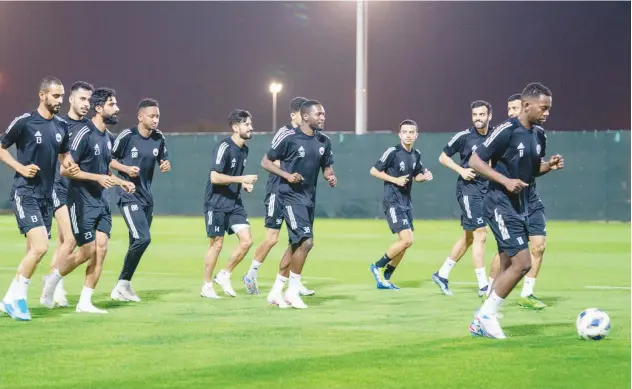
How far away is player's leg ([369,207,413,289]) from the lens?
14477mm

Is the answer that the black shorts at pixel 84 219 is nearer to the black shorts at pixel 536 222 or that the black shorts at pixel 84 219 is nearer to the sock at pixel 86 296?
the sock at pixel 86 296

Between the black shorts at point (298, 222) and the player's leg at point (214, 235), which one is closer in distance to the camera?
the black shorts at point (298, 222)

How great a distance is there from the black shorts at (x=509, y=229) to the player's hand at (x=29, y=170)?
13.3ft

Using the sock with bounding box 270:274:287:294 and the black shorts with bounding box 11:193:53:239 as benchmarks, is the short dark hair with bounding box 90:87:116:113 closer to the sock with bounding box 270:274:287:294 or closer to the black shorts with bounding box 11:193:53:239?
the black shorts with bounding box 11:193:53:239

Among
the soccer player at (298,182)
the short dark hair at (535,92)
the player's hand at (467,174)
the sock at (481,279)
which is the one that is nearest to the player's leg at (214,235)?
the soccer player at (298,182)

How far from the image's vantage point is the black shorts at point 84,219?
1177 centimetres

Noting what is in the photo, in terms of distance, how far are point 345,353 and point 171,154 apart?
2635cm

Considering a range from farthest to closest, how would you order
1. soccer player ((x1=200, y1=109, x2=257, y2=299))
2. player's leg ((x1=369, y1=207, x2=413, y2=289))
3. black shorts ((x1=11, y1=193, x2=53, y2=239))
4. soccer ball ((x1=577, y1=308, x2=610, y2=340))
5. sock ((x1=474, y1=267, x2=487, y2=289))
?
player's leg ((x1=369, y1=207, x2=413, y2=289)) < soccer player ((x1=200, y1=109, x2=257, y2=299)) < sock ((x1=474, y1=267, x2=487, y2=289)) < black shorts ((x1=11, y1=193, x2=53, y2=239)) < soccer ball ((x1=577, y1=308, x2=610, y2=340))

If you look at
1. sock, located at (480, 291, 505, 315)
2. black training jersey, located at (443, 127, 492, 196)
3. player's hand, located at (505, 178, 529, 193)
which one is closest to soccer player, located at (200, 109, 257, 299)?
black training jersey, located at (443, 127, 492, 196)

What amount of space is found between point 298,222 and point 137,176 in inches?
73.6

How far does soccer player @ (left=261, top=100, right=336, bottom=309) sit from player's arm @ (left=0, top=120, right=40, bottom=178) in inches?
98.8

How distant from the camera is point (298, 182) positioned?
12234 mm

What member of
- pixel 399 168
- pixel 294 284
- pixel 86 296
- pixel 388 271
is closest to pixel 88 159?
pixel 86 296

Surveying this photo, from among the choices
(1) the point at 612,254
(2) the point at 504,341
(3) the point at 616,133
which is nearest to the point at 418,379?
(2) the point at 504,341
